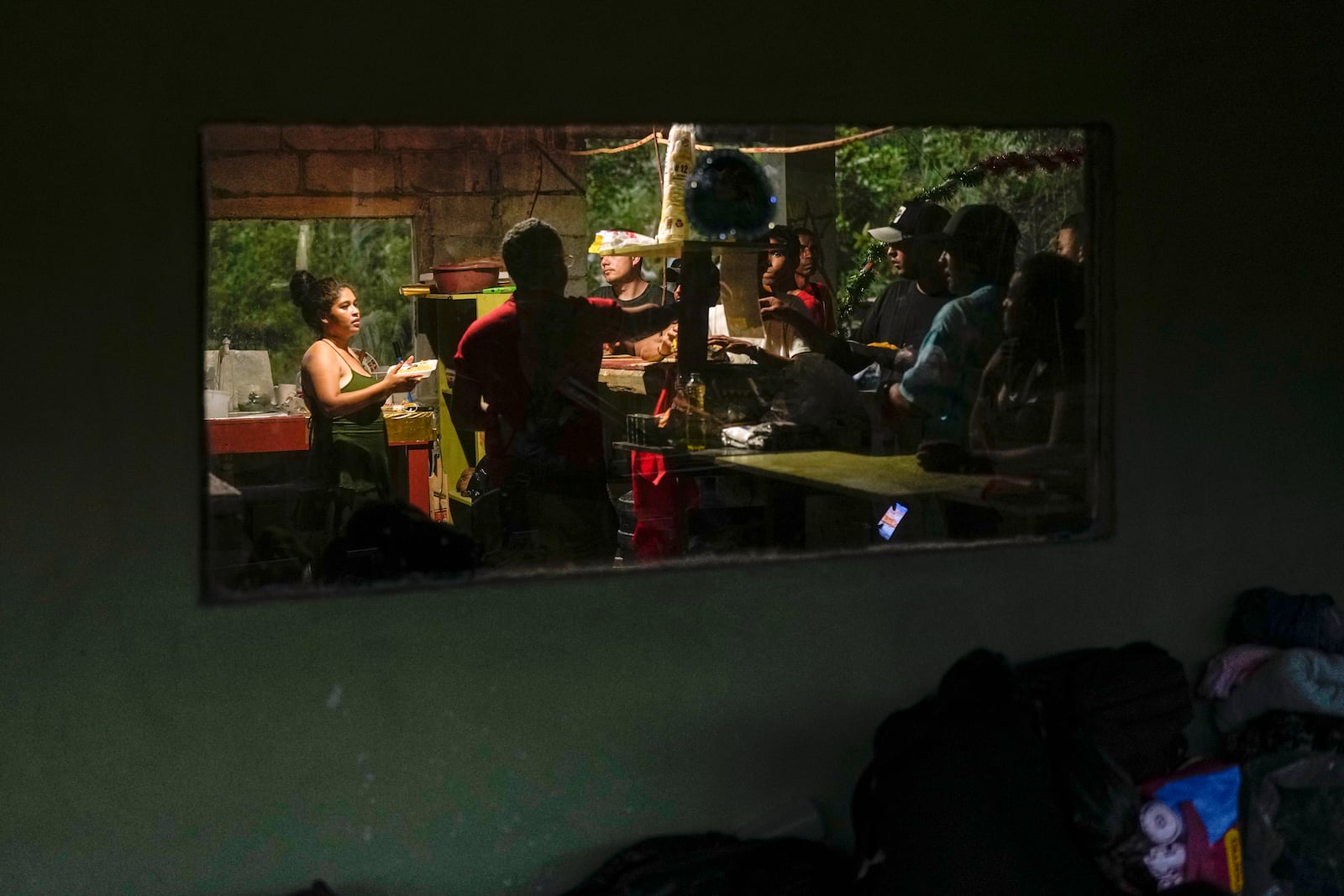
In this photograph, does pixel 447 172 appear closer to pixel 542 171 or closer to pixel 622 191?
pixel 542 171

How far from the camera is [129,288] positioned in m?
2.31

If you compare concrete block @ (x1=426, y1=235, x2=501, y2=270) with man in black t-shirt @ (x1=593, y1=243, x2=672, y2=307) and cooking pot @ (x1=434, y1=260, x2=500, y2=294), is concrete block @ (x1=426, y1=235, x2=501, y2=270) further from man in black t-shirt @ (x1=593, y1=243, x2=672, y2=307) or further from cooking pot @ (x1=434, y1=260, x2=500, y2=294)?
man in black t-shirt @ (x1=593, y1=243, x2=672, y2=307)

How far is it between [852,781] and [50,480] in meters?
1.71

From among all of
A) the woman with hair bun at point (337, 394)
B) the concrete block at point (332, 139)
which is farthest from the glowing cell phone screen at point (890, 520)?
the concrete block at point (332, 139)

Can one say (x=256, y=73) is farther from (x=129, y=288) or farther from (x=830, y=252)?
(x=830, y=252)

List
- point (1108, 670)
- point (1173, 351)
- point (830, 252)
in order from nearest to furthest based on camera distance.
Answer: point (1108, 670), point (1173, 351), point (830, 252)

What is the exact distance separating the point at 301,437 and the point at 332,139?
1237 millimetres

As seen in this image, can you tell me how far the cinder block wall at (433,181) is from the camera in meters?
5.29

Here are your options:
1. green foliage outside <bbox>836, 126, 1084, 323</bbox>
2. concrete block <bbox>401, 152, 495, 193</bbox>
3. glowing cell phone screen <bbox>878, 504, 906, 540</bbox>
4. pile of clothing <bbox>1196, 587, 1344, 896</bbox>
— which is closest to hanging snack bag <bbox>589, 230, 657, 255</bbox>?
concrete block <bbox>401, 152, 495, 193</bbox>

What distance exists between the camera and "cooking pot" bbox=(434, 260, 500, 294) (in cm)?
560

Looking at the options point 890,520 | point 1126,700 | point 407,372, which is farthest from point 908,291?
point 407,372

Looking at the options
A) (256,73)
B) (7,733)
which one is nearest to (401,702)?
(7,733)

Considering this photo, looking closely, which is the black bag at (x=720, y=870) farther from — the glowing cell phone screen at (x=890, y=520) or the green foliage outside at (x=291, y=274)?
the green foliage outside at (x=291, y=274)

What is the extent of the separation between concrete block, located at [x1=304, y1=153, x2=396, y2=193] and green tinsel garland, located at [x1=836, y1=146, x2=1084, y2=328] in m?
2.11
